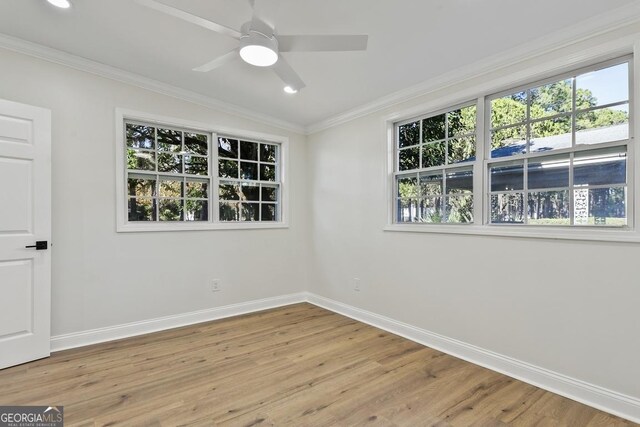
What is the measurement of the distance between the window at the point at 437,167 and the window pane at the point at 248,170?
6.23 ft

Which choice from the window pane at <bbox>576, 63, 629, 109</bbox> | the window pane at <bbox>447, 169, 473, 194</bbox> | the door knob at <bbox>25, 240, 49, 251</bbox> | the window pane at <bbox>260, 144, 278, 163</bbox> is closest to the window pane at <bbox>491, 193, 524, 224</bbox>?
the window pane at <bbox>447, 169, 473, 194</bbox>

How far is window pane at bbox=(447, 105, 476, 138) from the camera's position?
2930 millimetres

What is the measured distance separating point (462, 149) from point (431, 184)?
0.46 m

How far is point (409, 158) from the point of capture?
3.49 metres

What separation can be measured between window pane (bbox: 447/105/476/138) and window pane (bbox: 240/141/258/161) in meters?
2.45

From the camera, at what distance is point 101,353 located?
2.84m

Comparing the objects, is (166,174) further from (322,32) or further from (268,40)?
(322,32)

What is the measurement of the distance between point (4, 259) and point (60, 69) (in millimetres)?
1723

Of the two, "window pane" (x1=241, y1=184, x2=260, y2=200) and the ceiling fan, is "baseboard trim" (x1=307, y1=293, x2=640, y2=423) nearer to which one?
"window pane" (x1=241, y1=184, x2=260, y2=200)

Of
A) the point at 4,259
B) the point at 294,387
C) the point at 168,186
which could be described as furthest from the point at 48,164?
the point at 294,387

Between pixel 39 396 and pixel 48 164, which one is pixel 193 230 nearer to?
pixel 48 164

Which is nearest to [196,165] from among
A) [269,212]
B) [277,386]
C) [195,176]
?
[195,176]

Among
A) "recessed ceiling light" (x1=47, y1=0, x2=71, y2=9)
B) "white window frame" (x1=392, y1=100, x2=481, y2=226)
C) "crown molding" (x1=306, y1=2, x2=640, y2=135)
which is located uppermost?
"recessed ceiling light" (x1=47, y1=0, x2=71, y2=9)

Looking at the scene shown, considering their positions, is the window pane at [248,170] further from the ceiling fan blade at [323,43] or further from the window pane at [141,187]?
the ceiling fan blade at [323,43]
